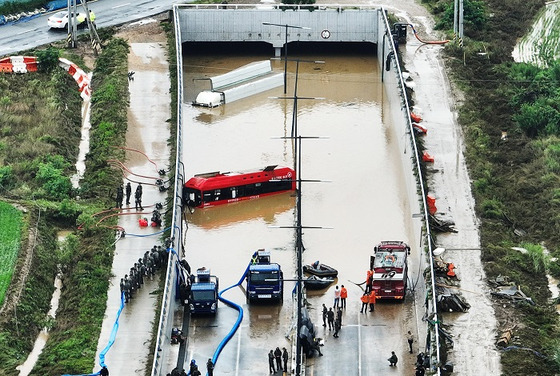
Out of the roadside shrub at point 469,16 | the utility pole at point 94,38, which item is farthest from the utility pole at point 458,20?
the utility pole at point 94,38

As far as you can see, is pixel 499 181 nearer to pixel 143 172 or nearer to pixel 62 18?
pixel 143 172

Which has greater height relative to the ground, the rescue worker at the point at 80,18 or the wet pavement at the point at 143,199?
the rescue worker at the point at 80,18

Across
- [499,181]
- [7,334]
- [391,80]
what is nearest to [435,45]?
[391,80]

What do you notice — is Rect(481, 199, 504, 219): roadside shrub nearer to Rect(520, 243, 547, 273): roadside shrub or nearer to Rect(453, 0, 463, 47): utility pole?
Rect(520, 243, 547, 273): roadside shrub

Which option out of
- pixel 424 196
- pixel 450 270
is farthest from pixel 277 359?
pixel 424 196

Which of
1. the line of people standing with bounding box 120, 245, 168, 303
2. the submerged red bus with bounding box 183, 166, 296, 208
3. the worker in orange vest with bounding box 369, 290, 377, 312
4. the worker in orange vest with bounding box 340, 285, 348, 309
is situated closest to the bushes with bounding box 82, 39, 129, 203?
the submerged red bus with bounding box 183, 166, 296, 208

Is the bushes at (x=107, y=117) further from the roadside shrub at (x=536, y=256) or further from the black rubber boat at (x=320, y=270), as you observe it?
the roadside shrub at (x=536, y=256)
